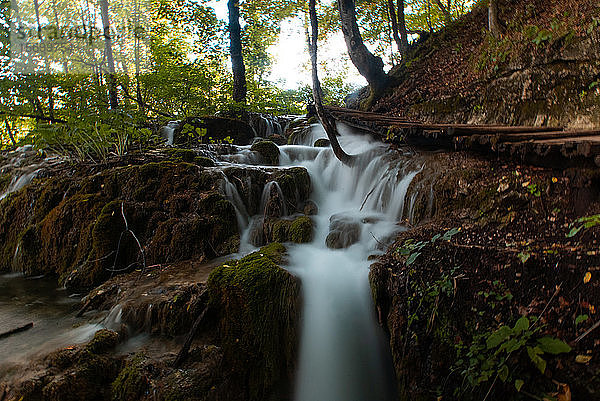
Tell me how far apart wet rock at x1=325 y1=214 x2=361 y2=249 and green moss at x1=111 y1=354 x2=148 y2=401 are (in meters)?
2.47

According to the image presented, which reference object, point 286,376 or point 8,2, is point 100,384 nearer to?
point 286,376

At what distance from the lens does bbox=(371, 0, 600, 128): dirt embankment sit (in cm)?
420

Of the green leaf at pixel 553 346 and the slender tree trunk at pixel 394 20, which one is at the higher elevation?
the slender tree trunk at pixel 394 20

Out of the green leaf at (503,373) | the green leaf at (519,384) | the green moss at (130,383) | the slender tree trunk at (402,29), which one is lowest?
the green moss at (130,383)

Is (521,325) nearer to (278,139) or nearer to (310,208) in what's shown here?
(310,208)

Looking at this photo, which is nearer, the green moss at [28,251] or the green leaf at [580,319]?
the green leaf at [580,319]

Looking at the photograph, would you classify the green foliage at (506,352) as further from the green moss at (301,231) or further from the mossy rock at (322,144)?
A: the mossy rock at (322,144)

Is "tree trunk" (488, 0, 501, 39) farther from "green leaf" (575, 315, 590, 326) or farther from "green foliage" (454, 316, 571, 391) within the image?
"green foliage" (454, 316, 571, 391)

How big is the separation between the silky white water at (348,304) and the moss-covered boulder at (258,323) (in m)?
0.16

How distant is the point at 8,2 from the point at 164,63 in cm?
823

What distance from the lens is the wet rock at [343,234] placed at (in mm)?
4172

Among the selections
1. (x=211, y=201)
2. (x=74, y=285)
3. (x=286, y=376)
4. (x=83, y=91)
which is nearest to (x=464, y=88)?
(x=211, y=201)

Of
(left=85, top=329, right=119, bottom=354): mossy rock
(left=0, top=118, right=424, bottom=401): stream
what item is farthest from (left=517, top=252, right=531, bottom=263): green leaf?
(left=85, top=329, right=119, bottom=354): mossy rock

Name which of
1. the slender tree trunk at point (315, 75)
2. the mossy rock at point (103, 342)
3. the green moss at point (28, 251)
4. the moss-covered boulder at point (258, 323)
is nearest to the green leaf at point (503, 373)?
the moss-covered boulder at point (258, 323)
